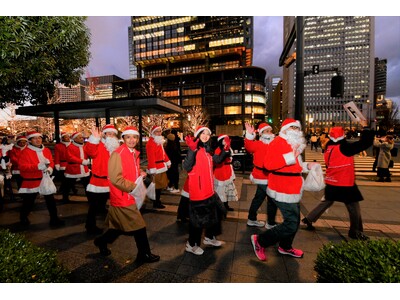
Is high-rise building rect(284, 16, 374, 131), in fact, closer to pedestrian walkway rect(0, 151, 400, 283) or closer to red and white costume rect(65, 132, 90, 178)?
pedestrian walkway rect(0, 151, 400, 283)

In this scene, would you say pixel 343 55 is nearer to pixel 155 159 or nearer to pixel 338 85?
pixel 338 85

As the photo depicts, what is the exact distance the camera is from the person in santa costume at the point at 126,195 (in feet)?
9.41

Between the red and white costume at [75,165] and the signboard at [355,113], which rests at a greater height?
the signboard at [355,113]

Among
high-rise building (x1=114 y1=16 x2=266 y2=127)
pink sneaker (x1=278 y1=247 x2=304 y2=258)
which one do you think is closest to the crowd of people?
pink sneaker (x1=278 y1=247 x2=304 y2=258)

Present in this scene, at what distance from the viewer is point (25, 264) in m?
2.00

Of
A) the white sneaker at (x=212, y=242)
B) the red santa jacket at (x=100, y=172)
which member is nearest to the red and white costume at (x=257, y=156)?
the white sneaker at (x=212, y=242)

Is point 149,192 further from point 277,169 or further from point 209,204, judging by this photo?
point 277,169

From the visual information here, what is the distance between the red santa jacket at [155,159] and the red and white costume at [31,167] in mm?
2142

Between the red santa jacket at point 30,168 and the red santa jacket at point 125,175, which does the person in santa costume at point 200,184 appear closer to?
the red santa jacket at point 125,175

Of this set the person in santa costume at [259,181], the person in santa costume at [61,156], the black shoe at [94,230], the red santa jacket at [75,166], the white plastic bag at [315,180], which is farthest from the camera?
the person in santa costume at [61,156]

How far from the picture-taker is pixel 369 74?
128 m

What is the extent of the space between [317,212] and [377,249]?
94.1 inches

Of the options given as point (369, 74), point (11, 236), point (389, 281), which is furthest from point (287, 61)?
point (369, 74)

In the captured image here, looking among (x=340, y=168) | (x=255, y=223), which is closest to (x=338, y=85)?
(x=340, y=168)
